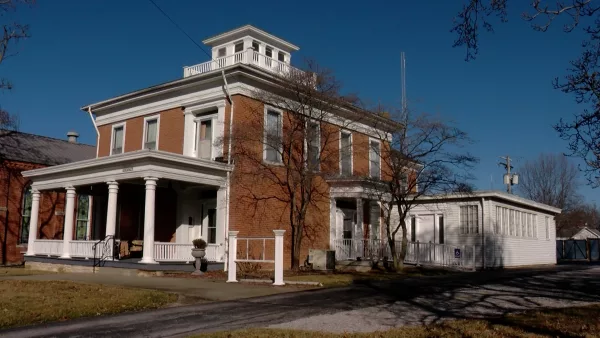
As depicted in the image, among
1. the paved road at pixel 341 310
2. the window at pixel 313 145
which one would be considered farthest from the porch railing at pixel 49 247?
the paved road at pixel 341 310

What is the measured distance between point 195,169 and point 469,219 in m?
14.2

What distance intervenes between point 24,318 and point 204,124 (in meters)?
14.7

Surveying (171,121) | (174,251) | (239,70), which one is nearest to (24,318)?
(174,251)

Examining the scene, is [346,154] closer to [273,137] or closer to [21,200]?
[273,137]

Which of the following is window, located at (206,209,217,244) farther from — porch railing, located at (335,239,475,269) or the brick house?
the brick house

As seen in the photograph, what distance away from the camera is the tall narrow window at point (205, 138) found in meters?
23.4

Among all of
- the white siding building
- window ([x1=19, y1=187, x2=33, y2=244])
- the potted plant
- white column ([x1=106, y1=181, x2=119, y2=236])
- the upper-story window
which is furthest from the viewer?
window ([x1=19, y1=187, x2=33, y2=244])

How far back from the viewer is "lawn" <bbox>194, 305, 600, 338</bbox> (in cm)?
812

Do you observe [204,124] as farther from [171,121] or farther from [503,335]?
[503,335]

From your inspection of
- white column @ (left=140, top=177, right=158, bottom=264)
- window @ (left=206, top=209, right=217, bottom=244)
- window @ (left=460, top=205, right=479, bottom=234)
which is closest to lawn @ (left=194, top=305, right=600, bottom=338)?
white column @ (left=140, top=177, right=158, bottom=264)

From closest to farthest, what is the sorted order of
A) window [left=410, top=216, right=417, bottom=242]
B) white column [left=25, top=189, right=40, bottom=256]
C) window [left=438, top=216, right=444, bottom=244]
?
white column [left=25, top=189, right=40, bottom=256]
window [left=438, top=216, right=444, bottom=244]
window [left=410, top=216, right=417, bottom=242]

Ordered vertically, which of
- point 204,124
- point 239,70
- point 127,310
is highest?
point 239,70

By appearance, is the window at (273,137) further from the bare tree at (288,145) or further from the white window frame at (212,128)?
the white window frame at (212,128)

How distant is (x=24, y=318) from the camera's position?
32.9ft
